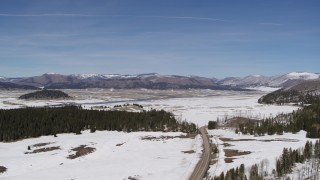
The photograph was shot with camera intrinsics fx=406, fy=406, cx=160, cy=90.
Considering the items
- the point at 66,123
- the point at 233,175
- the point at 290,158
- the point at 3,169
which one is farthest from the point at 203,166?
the point at 66,123

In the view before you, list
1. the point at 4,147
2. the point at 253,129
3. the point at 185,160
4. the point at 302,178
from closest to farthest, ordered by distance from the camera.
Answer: the point at 302,178 < the point at 185,160 < the point at 4,147 < the point at 253,129

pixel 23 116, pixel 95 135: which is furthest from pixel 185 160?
pixel 23 116

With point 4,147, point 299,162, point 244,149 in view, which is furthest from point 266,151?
point 4,147

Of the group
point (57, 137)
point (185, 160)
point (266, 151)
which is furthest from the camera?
point (57, 137)

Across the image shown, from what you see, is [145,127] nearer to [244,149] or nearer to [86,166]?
[244,149]

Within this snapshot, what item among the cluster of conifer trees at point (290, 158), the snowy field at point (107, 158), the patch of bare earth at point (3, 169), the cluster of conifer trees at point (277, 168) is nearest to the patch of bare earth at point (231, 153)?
the snowy field at point (107, 158)

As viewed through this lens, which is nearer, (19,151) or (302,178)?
(302,178)
